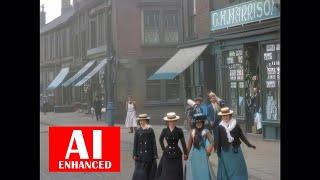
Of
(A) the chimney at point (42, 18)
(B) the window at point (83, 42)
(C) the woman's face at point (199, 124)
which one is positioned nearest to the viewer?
(A) the chimney at point (42, 18)

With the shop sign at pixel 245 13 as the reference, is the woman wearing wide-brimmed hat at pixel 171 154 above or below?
below

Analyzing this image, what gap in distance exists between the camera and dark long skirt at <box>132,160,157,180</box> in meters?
4.72

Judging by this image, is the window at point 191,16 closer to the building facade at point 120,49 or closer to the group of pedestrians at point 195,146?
the building facade at point 120,49

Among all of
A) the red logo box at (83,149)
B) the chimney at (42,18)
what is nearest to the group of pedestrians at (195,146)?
the red logo box at (83,149)

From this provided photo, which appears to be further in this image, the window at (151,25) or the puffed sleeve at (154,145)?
the puffed sleeve at (154,145)

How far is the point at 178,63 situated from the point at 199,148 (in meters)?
0.72

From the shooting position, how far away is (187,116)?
15.7 ft

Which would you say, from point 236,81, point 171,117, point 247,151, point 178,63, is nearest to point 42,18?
point 178,63

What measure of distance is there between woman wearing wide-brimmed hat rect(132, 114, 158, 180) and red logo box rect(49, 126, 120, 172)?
201 millimetres

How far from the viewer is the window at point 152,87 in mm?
4613

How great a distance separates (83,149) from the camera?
467 centimetres

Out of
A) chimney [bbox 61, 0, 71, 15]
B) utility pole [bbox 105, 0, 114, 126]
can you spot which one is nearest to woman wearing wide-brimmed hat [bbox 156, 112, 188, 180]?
utility pole [bbox 105, 0, 114, 126]
